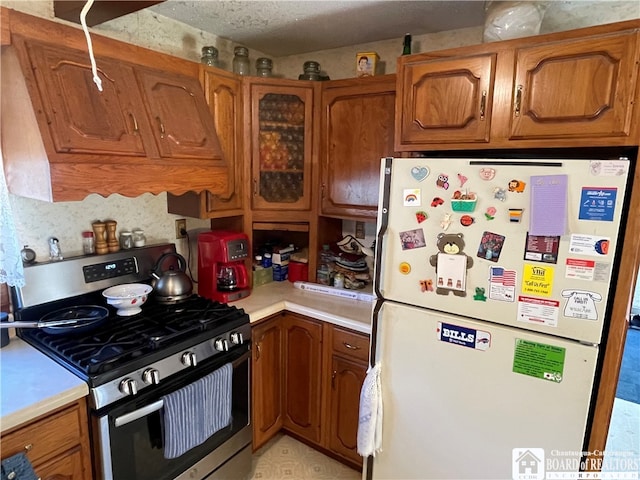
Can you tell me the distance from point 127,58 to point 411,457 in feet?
6.70

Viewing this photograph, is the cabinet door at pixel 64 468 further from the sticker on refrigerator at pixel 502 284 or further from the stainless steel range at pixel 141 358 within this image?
the sticker on refrigerator at pixel 502 284

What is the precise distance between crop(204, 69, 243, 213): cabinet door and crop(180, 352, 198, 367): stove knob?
0.77 meters

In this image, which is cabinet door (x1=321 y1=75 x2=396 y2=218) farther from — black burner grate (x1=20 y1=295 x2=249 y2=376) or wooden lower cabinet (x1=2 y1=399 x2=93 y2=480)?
wooden lower cabinet (x1=2 y1=399 x2=93 y2=480)

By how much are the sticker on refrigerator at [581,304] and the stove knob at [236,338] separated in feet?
4.19

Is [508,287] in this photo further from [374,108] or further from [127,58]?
[127,58]

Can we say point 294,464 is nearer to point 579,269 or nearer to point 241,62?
point 579,269

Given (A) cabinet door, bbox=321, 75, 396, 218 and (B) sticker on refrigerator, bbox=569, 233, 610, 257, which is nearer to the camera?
(B) sticker on refrigerator, bbox=569, 233, 610, 257

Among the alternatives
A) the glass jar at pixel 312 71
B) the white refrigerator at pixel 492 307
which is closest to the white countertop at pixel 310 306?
the white refrigerator at pixel 492 307

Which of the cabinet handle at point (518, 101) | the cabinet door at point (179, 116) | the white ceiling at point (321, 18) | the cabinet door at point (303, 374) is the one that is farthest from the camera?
the cabinet door at point (303, 374)

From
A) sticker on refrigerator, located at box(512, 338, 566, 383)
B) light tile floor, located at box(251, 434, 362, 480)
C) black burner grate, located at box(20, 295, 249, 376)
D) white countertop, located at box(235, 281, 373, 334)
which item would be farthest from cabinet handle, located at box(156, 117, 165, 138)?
light tile floor, located at box(251, 434, 362, 480)

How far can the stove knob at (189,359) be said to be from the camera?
4.98 ft

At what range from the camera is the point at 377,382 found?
66.6 inches

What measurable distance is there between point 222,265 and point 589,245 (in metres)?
1.62

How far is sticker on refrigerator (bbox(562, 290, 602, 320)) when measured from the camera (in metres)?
1.25
